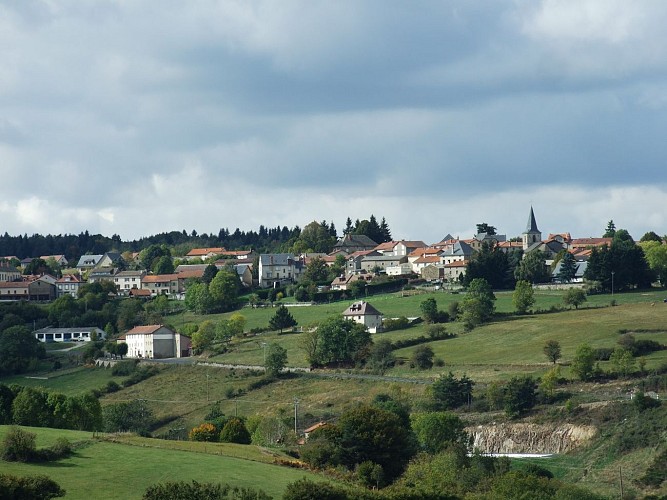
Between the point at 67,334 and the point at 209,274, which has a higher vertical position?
the point at 209,274

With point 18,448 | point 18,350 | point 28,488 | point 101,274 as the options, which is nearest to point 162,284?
point 101,274

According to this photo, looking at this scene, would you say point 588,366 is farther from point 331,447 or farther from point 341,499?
point 341,499

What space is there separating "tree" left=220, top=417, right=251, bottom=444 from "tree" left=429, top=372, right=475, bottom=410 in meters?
15.0

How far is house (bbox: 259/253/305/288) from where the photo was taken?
165250 mm

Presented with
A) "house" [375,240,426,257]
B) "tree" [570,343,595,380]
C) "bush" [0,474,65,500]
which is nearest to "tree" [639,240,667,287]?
"house" [375,240,426,257]

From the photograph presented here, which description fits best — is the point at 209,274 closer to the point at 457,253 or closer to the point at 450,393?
the point at 457,253

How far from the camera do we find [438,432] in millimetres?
73625

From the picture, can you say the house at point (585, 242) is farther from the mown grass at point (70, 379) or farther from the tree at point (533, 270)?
the mown grass at point (70, 379)

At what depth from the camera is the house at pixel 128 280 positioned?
562 feet

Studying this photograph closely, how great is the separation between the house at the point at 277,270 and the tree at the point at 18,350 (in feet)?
143

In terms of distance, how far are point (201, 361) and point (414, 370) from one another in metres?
25.1

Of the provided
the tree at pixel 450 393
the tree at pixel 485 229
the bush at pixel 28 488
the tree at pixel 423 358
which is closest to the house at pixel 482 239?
the tree at pixel 485 229

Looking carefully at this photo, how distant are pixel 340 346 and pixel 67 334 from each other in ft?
142

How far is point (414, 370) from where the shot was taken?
323 ft
